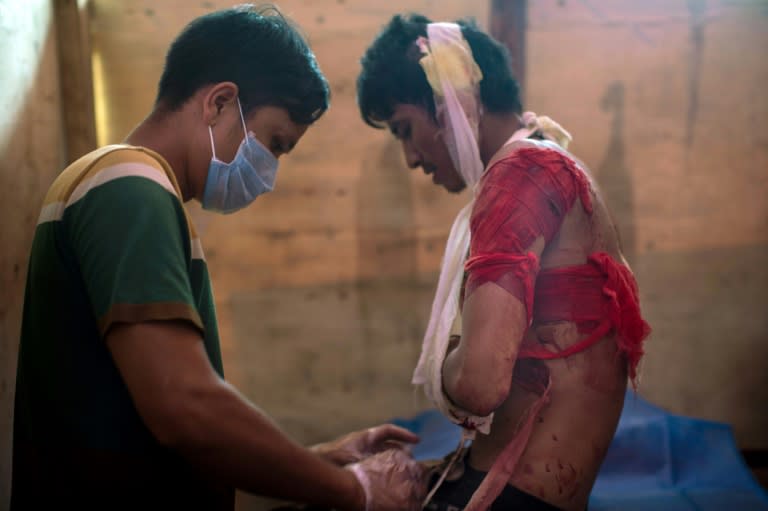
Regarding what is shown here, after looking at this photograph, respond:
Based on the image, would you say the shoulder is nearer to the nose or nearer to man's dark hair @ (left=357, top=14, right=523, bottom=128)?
man's dark hair @ (left=357, top=14, right=523, bottom=128)

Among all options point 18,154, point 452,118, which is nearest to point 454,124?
point 452,118


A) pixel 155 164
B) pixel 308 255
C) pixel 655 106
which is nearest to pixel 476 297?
pixel 155 164

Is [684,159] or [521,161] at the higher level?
[521,161]

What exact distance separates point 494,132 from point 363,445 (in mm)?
847

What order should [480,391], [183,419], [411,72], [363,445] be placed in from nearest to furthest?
[183,419] < [480,391] < [363,445] < [411,72]

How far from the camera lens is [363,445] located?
152 cm

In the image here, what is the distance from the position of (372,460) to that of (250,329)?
1.47 meters

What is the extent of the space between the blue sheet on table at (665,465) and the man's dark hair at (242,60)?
5.05 ft

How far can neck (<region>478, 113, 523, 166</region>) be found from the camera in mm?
1604

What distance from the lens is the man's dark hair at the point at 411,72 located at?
1.59 metres

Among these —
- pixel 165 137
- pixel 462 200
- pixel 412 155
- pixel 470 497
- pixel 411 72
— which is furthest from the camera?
pixel 462 200

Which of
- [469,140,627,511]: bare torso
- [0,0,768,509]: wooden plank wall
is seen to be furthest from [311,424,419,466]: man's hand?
[0,0,768,509]: wooden plank wall

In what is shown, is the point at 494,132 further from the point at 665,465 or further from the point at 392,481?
the point at 665,465

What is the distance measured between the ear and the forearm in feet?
1.72
